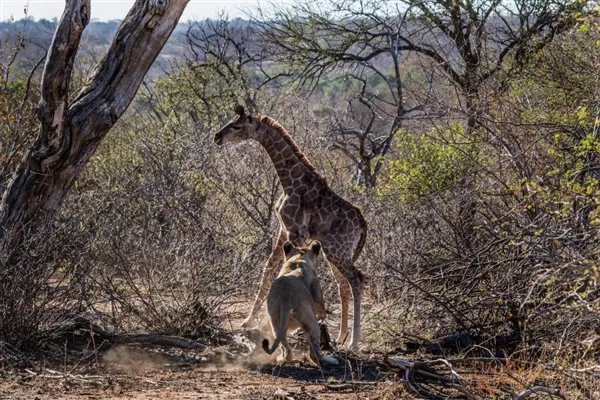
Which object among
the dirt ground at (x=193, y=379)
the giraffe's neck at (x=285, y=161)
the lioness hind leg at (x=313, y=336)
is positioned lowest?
the dirt ground at (x=193, y=379)

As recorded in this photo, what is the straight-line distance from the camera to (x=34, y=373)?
25.5 ft

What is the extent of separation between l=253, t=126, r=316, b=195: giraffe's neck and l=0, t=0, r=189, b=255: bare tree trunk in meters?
1.53

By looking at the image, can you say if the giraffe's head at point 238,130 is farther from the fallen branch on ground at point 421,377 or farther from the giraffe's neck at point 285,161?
the fallen branch on ground at point 421,377

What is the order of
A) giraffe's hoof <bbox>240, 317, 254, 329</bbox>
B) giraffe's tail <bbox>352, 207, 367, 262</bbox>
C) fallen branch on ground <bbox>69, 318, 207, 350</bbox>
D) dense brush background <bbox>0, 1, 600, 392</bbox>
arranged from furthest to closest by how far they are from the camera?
giraffe's tail <bbox>352, 207, 367, 262</bbox> < giraffe's hoof <bbox>240, 317, 254, 329</bbox> < fallen branch on ground <bbox>69, 318, 207, 350</bbox> < dense brush background <bbox>0, 1, 600, 392</bbox>

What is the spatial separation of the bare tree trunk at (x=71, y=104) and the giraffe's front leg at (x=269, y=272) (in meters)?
2.13

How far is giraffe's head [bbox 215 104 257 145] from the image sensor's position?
10.7 m

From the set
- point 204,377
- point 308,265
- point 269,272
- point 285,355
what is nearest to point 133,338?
point 204,377

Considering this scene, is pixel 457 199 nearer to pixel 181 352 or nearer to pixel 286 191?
Answer: pixel 286 191

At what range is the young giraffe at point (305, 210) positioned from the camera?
10.7 metres

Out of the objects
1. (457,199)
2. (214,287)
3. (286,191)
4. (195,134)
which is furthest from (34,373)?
(195,134)

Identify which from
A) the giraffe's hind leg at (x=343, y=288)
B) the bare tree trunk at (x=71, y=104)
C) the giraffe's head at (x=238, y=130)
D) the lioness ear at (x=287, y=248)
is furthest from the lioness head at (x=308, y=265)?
the bare tree trunk at (x=71, y=104)

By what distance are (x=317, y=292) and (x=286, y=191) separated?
1834mm

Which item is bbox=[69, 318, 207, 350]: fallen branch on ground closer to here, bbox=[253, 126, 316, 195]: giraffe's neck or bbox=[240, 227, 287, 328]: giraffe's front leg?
bbox=[240, 227, 287, 328]: giraffe's front leg

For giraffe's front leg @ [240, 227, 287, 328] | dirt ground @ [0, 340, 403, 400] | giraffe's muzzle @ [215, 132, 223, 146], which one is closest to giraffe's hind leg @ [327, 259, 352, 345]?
giraffe's front leg @ [240, 227, 287, 328]
